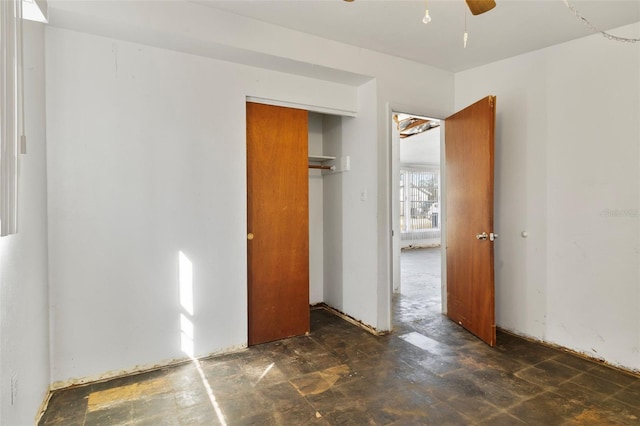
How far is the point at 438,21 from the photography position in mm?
2602

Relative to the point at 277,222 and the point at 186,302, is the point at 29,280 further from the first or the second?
the point at 277,222

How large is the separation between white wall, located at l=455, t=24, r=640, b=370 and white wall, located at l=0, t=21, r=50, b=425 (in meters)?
3.75

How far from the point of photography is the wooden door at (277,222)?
3.06 meters

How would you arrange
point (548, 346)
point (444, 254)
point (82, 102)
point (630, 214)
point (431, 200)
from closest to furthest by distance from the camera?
1. point (82, 102)
2. point (630, 214)
3. point (548, 346)
4. point (444, 254)
5. point (431, 200)

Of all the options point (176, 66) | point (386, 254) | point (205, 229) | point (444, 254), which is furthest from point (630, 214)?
point (176, 66)

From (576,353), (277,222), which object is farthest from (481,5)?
(576,353)

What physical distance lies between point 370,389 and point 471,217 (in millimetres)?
1842

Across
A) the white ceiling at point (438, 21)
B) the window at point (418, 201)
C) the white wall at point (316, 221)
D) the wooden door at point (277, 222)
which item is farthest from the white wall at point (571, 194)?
the window at point (418, 201)

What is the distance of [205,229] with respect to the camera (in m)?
2.77

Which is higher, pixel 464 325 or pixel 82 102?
pixel 82 102

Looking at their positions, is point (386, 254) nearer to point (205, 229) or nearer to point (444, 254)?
point (444, 254)

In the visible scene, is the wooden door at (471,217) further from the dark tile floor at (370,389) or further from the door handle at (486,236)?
the dark tile floor at (370,389)

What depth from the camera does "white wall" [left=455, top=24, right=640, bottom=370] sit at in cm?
259

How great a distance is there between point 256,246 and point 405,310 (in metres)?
2.03
